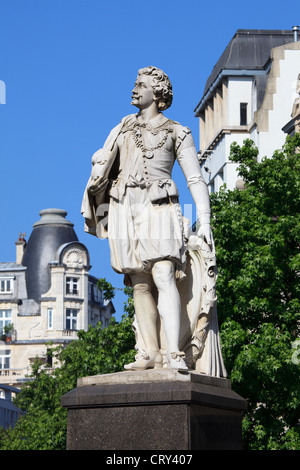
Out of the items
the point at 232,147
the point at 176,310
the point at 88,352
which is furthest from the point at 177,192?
the point at 88,352

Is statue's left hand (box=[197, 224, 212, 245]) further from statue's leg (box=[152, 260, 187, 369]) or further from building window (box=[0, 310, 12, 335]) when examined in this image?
building window (box=[0, 310, 12, 335])

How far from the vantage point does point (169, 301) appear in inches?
494

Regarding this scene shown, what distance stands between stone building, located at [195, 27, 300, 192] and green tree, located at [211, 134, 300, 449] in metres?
30.7

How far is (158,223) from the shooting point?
504 inches

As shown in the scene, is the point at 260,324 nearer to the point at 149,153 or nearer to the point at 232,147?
the point at 232,147

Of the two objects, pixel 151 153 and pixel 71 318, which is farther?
pixel 71 318

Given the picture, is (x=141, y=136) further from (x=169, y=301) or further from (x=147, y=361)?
(x=147, y=361)

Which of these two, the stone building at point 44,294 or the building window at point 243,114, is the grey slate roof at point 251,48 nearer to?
the building window at point 243,114

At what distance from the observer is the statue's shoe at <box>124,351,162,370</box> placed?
12.6 meters

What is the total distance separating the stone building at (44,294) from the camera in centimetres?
13575

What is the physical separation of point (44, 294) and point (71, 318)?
4.49 metres

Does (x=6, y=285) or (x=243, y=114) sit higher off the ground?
(x=6, y=285)

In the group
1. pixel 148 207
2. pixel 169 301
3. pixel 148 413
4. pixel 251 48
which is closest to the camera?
pixel 148 413

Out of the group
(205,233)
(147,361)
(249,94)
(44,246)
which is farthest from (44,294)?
(147,361)
